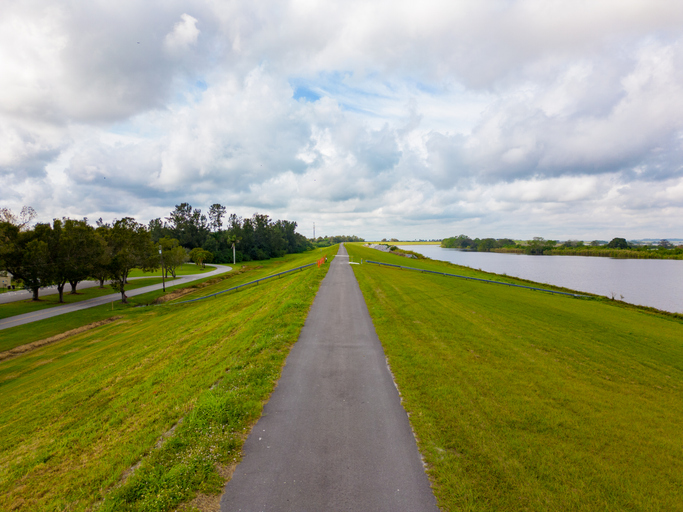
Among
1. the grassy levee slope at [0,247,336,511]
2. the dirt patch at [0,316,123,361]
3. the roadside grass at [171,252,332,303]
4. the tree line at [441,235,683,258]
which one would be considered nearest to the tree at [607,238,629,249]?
the tree line at [441,235,683,258]

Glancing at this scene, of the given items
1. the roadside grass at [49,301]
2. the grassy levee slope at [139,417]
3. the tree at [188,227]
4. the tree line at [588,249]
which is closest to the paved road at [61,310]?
the roadside grass at [49,301]

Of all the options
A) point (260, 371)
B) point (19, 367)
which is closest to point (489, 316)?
point (260, 371)

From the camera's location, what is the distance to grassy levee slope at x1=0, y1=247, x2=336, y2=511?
4844 mm

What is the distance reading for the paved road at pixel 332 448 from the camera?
434cm

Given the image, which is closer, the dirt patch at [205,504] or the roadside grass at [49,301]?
the dirt patch at [205,504]

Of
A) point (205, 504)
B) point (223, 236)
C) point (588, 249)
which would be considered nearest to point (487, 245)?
point (588, 249)

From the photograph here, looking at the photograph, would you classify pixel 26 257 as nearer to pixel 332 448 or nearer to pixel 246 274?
pixel 246 274

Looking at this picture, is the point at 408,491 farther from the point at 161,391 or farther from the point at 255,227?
the point at 255,227

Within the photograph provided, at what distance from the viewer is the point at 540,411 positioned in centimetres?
696

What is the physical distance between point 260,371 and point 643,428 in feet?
32.4

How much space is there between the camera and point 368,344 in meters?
11.2

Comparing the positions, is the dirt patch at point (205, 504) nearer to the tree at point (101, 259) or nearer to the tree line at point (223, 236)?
the tree at point (101, 259)

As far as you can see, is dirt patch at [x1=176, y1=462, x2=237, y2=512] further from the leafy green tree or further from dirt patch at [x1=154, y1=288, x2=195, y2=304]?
the leafy green tree

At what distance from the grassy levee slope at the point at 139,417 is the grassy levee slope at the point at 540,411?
4.11 m
